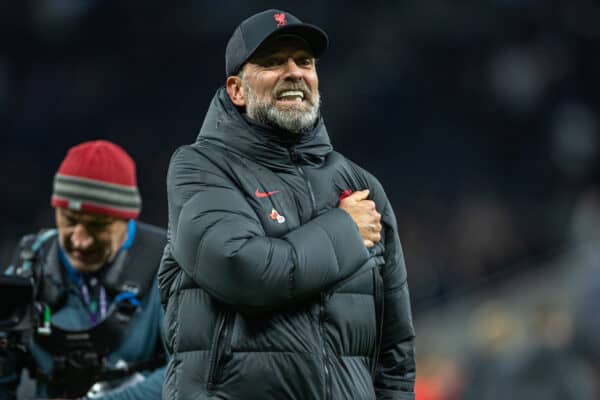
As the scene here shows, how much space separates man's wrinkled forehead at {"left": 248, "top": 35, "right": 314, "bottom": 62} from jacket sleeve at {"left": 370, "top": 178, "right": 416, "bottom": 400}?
498mm

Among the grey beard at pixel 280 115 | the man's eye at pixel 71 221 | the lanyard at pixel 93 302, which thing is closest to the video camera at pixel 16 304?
the lanyard at pixel 93 302

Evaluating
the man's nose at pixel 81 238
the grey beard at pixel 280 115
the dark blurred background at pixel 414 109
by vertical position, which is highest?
the grey beard at pixel 280 115

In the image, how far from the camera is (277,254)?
8.15ft

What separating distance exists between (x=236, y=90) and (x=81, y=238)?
1.35m

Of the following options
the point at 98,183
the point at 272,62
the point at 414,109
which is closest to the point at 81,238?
the point at 98,183

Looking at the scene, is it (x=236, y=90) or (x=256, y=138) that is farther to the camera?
(x=236, y=90)

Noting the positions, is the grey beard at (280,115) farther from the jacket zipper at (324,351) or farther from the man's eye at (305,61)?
the jacket zipper at (324,351)

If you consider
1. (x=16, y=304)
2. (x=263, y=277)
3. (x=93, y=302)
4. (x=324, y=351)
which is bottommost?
(x=93, y=302)

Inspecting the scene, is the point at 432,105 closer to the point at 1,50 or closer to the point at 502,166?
the point at 502,166

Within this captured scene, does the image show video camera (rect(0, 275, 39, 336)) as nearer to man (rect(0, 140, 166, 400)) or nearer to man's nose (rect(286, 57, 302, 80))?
man (rect(0, 140, 166, 400))

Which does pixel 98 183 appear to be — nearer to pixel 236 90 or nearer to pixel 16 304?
pixel 16 304

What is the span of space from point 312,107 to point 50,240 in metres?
1.63

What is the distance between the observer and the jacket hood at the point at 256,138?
9.13 feet

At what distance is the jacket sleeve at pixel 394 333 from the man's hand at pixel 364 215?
0.15 meters
